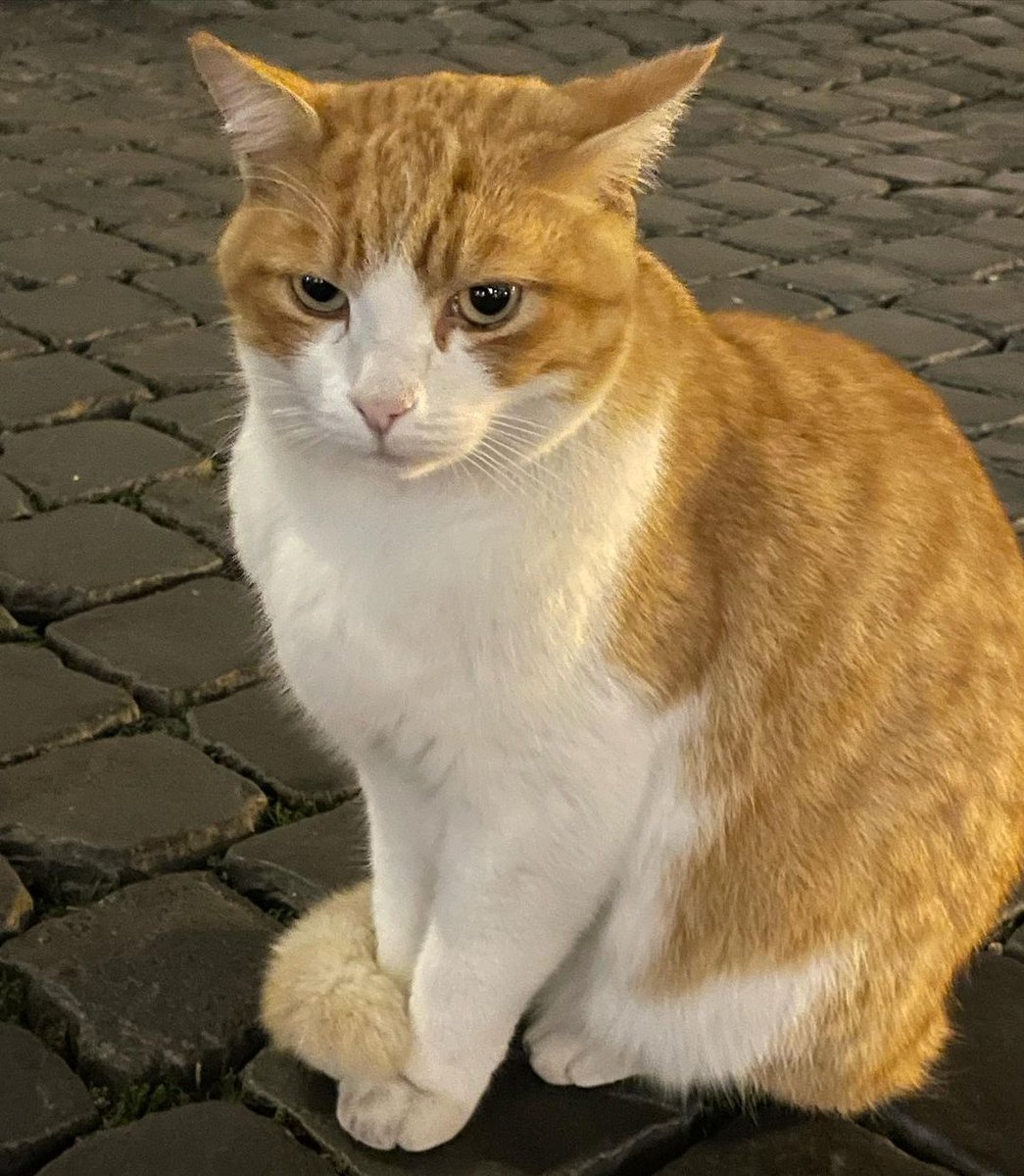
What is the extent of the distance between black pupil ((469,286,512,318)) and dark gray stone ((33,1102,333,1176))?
100cm

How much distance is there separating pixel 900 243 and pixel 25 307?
2.56 meters

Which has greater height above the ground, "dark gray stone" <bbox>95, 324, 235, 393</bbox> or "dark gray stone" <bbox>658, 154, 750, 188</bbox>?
"dark gray stone" <bbox>658, 154, 750, 188</bbox>

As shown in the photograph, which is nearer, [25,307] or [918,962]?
[918,962]

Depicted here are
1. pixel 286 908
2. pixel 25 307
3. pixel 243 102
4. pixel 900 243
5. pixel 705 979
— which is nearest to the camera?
pixel 243 102

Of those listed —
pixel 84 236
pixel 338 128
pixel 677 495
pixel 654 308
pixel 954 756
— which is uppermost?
pixel 338 128

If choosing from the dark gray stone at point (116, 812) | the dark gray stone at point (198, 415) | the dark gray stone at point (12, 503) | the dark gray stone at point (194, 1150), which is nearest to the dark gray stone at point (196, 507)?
the dark gray stone at point (198, 415)

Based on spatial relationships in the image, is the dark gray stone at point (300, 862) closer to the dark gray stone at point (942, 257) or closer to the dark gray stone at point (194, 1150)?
the dark gray stone at point (194, 1150)

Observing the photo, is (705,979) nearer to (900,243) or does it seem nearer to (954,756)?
(954,756)

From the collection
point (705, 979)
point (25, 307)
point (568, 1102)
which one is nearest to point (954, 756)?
point (705, 979)

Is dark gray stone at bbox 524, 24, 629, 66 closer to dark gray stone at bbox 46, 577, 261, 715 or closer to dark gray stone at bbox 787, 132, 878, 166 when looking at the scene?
dark gray stone at bbox 787, 132, 878, 166

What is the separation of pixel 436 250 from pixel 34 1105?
1.11m

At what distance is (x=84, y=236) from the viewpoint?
459cm

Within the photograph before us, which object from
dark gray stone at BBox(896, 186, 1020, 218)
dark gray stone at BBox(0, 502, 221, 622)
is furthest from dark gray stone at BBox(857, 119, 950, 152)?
dark gray stone at BBox(0, 502, 221, 622)

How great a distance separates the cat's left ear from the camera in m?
1.68
